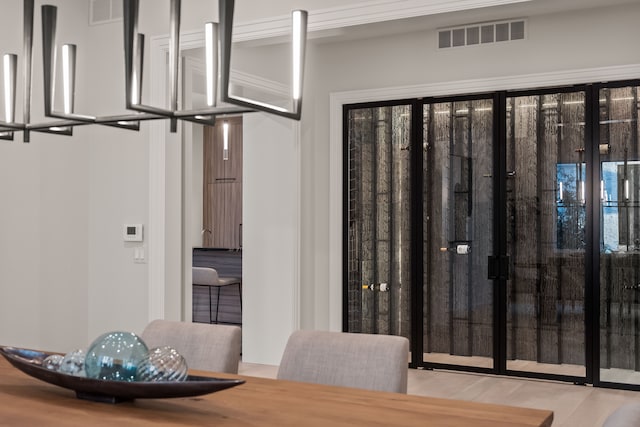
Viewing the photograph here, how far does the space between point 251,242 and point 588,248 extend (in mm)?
2587

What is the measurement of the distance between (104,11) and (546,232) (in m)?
3.43

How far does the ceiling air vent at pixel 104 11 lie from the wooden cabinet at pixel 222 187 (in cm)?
472

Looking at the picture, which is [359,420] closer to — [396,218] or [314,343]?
[314,343]

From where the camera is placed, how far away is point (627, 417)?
50.2 inches

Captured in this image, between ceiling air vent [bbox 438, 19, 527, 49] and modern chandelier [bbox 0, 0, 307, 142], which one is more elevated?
ceiling air vent [bbox 438, 19, 527, 49]

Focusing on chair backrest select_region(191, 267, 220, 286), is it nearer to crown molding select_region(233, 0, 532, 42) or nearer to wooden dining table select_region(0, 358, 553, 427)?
crown molding select_region(233, 0, 532, 42)

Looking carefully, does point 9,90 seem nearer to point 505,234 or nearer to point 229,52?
point 229,52

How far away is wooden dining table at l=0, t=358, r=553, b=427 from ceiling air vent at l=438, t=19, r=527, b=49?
412 centimetres

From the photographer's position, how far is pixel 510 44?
557 cm

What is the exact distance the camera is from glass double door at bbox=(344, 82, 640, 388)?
530 cm

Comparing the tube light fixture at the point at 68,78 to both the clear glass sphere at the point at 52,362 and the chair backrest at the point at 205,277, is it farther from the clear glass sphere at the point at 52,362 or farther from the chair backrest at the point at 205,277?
the chair backrest at the point at 205,277

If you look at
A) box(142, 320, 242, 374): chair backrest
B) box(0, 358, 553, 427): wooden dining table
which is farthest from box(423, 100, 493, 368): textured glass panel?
box(0, 358, 553, 427): wooden dining table

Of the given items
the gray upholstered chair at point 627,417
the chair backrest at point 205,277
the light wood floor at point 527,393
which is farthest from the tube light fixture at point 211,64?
the chair backrest at point 205,277

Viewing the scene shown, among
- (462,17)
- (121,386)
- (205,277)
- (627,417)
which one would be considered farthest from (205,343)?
(205,277)
